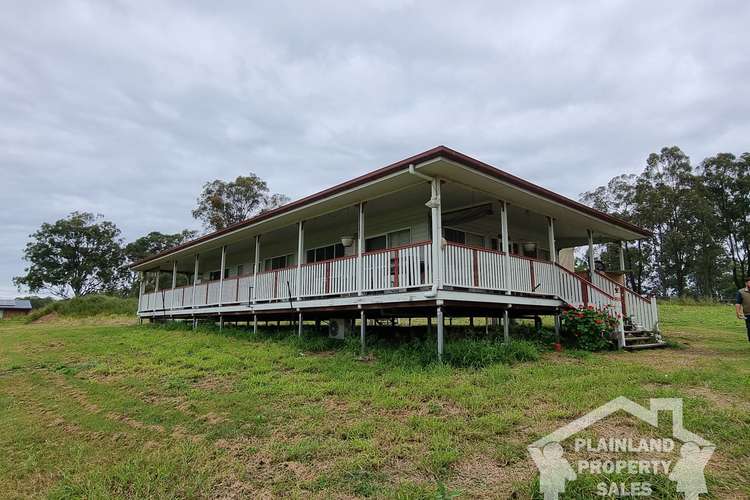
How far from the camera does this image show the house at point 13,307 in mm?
65000

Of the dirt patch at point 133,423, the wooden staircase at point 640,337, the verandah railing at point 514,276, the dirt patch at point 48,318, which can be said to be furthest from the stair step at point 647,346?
the dirt patch at point 48,318

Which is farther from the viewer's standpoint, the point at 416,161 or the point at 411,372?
the point at 416,161

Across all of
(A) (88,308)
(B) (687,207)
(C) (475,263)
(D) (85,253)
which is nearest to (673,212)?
(B) (687,207)

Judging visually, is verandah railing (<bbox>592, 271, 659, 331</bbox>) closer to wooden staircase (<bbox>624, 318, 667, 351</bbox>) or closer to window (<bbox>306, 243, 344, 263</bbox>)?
wooden staircase (<bbox>624, 318, 667, 351</bbox>)

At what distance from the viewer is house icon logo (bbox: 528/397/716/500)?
11.0 ft

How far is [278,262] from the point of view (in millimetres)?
17766

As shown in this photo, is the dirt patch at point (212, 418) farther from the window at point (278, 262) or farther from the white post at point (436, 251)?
the window at point (278, 262)

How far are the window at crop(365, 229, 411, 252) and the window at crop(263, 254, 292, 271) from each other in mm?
4938

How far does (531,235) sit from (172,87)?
47.2 feet

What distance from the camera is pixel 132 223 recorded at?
6012cm

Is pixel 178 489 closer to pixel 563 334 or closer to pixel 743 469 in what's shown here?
pixel 743 469

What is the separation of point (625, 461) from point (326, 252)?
1215 centimetres

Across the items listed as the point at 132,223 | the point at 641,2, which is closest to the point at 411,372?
the point at 641,2

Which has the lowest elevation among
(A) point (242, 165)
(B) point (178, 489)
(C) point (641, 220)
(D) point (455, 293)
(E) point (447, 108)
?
(B) point (178, 489)
